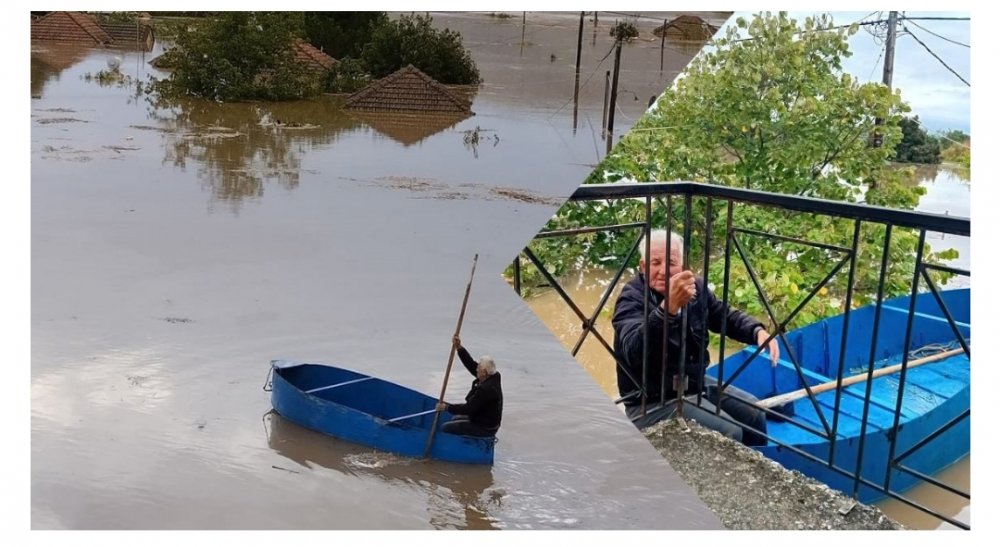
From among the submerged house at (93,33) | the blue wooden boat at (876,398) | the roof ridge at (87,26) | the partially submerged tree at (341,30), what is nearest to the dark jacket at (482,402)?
the blue wooden boat at (876,398)

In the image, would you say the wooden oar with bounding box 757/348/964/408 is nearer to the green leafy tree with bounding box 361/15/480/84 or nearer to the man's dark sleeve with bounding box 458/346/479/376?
the man's dark sleeve with bounding box 458/346/479/376

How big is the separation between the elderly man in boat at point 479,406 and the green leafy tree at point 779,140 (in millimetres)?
814

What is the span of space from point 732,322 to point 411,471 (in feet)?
4.77

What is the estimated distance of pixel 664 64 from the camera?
305cm

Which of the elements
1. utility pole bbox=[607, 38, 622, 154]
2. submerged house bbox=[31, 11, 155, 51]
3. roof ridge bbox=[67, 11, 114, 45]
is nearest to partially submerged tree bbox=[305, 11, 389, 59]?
submerged house bbox=[31, 11, 155, 51]

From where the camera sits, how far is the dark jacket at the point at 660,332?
2.17 metres

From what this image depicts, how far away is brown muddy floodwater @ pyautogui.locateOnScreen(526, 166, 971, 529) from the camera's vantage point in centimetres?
201

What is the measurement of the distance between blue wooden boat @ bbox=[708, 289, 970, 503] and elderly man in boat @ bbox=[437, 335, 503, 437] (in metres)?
0.92

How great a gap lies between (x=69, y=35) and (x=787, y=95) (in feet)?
8.26

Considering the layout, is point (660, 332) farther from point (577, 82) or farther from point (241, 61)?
point (241, 61)

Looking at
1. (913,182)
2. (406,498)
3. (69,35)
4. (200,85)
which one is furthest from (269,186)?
(913,182)

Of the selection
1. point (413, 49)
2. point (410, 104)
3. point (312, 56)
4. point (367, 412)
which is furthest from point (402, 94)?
point (367, 412)

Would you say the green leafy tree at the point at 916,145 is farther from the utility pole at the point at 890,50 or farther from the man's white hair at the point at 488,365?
the man's white hair at the point at 488,365
